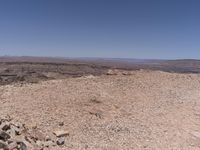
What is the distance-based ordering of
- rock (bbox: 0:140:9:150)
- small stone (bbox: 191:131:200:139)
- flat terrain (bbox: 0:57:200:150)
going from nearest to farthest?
rock (bbox: 0:140:9:150) < flat terrain (bbox: 0:57:200:150) < small stone (bbox: 191:131:200:139)

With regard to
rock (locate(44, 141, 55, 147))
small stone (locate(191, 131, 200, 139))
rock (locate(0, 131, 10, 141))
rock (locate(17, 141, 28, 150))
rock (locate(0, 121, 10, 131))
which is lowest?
small stone (locate(191, 131, 200, 139))

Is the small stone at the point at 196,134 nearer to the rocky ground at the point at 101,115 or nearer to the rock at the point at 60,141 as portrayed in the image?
the rocky ground at the point at 101,115

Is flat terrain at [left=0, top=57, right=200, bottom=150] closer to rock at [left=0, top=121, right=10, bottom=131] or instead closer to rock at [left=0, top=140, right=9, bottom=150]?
rock at [left=0, top=121, right=10, bottom=131]

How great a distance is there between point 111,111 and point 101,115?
53 cm

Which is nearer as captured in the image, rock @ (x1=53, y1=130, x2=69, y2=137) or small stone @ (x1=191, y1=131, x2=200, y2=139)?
rock @ (x1=53, y1=130, x2=69, y2=137)

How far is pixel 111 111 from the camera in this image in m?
10.0

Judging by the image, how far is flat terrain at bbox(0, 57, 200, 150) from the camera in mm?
8492

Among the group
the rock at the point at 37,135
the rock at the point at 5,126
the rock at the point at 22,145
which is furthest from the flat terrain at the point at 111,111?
the rock at the point at 22,145

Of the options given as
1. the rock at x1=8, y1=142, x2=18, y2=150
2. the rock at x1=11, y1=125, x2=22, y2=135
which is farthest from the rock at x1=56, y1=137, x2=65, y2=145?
the rock at x1=8, y1=142, x2=18, y2=150

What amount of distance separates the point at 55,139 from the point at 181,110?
4.98 metres

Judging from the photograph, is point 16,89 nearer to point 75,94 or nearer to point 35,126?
point 75,94

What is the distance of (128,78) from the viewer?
1373 cm

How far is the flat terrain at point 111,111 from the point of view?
8.49 m

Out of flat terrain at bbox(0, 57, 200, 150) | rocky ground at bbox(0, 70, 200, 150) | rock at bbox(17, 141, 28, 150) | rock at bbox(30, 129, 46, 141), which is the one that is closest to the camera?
rock at bbox(17, 141, 28, 150)
